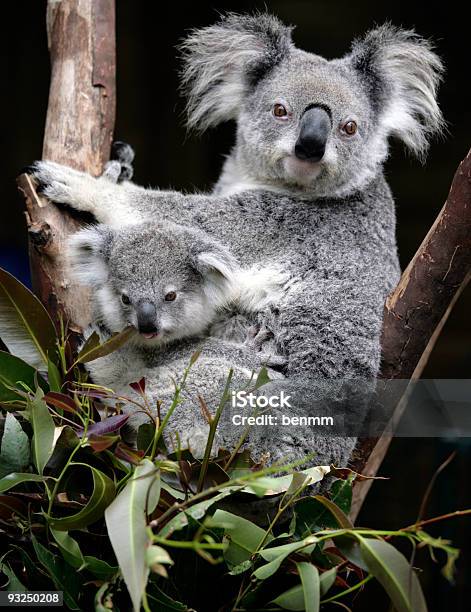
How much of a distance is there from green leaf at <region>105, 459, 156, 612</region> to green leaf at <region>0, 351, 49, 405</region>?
1.59 ft

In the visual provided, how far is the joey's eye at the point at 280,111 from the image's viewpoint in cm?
280

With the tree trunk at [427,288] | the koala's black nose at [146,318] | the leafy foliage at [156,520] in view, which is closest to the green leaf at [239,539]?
the leafy foliage at [156,520]

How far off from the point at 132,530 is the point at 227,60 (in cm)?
205

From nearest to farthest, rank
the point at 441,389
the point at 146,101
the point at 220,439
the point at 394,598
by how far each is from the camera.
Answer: the point at 394,598
the point at 220,439
the point at 441,389
the point at 146,101

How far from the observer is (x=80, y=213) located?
8.89 feet

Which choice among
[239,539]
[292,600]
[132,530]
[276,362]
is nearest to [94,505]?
[132,530]

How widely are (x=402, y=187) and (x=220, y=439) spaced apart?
2.55 m

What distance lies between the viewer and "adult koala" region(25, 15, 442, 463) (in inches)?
99.2

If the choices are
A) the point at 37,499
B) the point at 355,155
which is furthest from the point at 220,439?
the point at 355,155

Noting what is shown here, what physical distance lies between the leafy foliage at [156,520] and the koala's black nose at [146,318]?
199 mm

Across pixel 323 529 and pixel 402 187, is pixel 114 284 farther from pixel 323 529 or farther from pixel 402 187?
pixel 402 187

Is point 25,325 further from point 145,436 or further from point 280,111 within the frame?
point 280,111

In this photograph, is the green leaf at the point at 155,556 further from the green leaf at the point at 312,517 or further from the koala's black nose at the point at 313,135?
the koala's black nose at the point at 313,135
